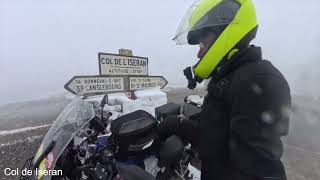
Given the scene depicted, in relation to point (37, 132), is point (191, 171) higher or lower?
higher

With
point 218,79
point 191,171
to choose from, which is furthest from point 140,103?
point 218,79

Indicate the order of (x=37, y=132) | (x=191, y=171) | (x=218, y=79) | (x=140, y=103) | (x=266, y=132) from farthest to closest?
(x=37, y=132)
(x=140, y=103)
(x=191, y=171)
(x=218, y=79)
(x=266, y=132)

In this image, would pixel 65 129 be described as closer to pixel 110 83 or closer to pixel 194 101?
pixel 194 101

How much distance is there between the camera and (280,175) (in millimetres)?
1947

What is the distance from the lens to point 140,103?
6492mm

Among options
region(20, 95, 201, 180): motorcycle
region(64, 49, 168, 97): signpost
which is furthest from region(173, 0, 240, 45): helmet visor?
region(64, 49, 168, 97): signpost

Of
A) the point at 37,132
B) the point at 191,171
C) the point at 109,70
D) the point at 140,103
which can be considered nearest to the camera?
the point at 191,171

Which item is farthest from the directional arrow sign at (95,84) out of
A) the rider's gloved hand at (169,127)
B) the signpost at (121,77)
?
the rider's gloved hand at (169,127)

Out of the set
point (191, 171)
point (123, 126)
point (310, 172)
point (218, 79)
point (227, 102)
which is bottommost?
point (310, 172)

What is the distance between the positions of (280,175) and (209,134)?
19.1 inches

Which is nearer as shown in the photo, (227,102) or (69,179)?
(227,102)

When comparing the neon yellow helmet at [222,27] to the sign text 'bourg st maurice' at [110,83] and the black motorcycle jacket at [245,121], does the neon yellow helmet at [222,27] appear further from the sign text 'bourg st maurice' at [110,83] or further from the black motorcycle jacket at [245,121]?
the sign text 'bourg st maurice' at [110,83]

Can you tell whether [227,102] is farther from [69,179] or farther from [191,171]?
[69,179]

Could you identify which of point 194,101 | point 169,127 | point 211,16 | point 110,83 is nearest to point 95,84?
point 110,83
